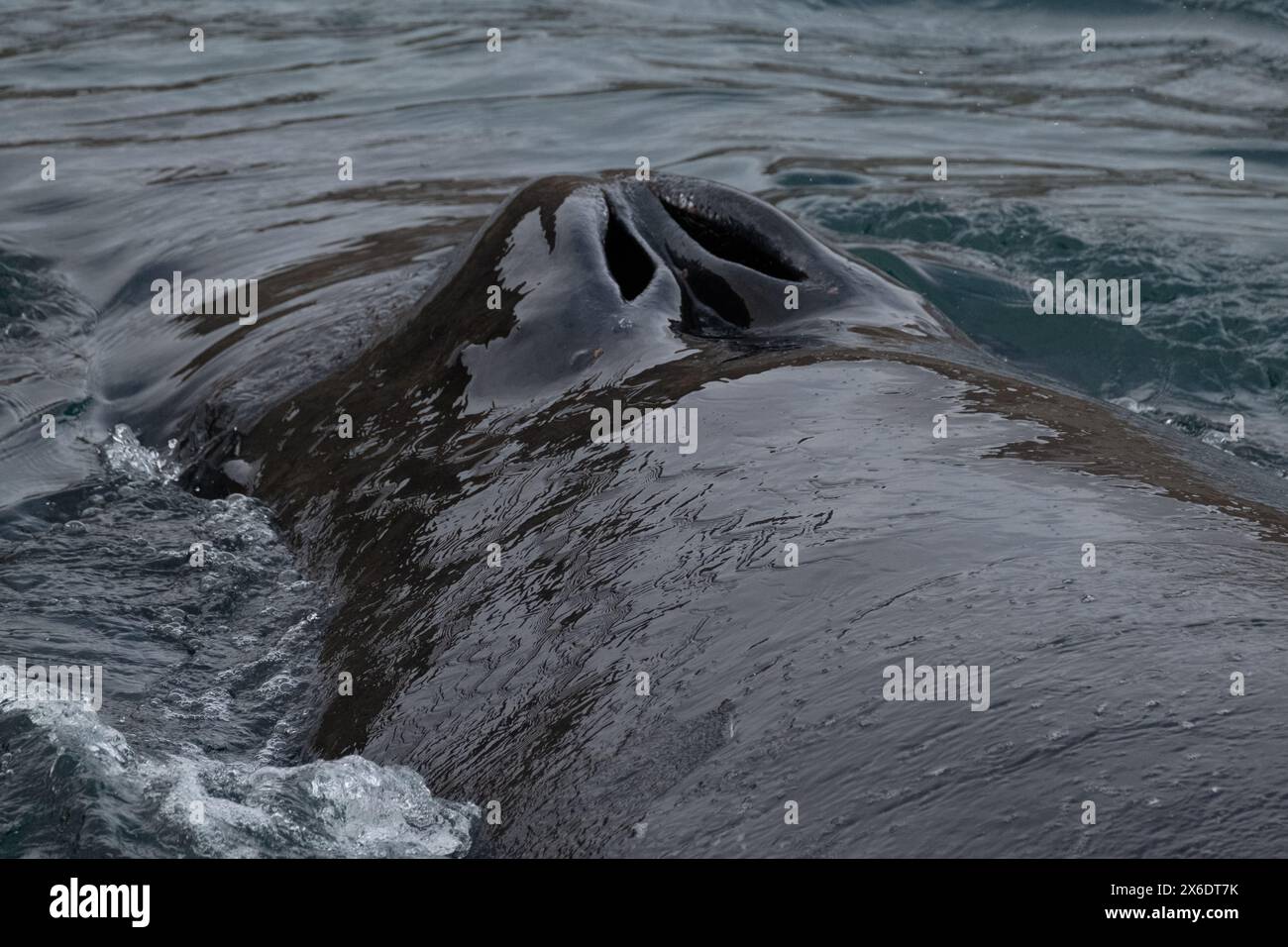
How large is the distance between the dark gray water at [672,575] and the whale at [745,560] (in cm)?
1

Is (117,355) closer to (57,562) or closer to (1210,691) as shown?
(57,562)

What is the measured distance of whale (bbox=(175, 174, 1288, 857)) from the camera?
106 inches

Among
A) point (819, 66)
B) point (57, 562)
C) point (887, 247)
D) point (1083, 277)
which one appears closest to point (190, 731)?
point (57, 562)

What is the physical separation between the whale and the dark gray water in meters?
0.01

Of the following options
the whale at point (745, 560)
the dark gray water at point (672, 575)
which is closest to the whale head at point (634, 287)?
the whale at point (745, 560)

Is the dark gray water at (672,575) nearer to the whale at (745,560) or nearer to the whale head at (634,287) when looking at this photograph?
the whale at (745,560)

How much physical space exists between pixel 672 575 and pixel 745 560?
156 mm

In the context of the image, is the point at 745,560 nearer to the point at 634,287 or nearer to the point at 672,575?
the point at 672,575

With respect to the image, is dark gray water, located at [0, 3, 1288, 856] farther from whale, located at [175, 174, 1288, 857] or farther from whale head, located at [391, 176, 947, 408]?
whale head, located at [391, 176, 947, 408]

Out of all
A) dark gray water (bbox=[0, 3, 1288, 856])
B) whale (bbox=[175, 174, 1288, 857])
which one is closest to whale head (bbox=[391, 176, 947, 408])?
whale (bbox=[175, 174, 1288, 857])

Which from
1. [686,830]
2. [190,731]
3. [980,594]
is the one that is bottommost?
[190,731]

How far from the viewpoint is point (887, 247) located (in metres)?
8.64

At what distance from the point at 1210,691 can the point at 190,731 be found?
2473 millimetres
